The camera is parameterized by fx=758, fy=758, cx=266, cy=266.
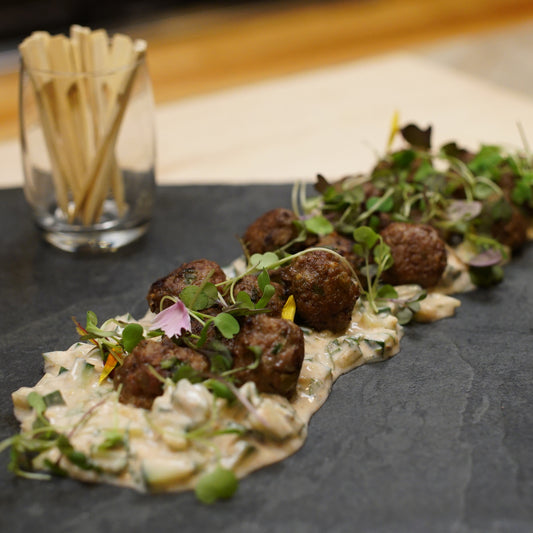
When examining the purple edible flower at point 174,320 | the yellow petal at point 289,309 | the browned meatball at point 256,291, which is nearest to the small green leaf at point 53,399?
the purple edible flower at point 174,320

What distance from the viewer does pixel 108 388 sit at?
275 cm

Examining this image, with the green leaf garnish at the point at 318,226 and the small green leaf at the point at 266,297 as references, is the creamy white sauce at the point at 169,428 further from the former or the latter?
the green leaf garnish at the point at 318,226

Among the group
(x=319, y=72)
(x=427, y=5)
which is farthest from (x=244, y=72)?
(x=427, y=5)

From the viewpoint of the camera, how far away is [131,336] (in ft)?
Result: 9.20

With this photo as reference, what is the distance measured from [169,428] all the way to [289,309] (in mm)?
748

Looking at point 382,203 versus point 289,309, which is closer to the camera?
point 289,309

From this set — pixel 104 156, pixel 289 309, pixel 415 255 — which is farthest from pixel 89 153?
pixel 415 255

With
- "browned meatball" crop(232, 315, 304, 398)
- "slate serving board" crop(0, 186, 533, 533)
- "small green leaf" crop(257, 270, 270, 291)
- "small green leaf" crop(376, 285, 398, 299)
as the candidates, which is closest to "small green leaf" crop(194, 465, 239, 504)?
"slate serving board" crop(0, 186, 533, 533)

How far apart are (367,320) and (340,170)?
211 cm

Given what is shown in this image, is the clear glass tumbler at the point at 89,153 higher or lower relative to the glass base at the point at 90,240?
higher

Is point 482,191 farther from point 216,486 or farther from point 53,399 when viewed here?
point 53,399

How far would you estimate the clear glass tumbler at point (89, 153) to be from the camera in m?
3.64

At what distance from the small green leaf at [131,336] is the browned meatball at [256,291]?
0.39 meters

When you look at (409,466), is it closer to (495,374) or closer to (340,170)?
(495,374)
